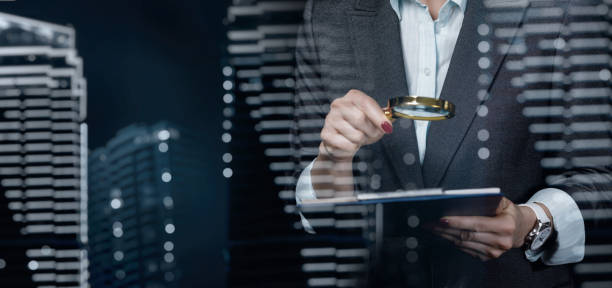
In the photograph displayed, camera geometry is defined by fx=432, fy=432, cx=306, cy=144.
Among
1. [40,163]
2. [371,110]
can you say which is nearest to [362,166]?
[371,110]

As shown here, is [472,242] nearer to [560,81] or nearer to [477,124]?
[477,124]

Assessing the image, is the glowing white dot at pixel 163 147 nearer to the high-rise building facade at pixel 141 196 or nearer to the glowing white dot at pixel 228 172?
the high-rise building facade at pixel 141 196

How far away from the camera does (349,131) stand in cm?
95

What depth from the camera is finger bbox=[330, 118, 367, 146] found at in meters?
0.95

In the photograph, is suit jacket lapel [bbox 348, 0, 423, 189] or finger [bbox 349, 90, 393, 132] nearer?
finger [bbox 349, 90, 393, 132]

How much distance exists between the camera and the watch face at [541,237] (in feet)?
3.12

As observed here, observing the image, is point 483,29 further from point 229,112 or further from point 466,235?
point 229,112

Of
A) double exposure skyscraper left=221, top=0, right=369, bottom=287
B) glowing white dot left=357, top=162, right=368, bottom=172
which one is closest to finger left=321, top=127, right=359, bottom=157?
glowing white dot left=357, top=162, right=368, bottom=172

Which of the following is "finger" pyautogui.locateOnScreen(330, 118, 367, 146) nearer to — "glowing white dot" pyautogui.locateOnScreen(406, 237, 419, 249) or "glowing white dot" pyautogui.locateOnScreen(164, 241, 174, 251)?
"glowing white dot" pyautogui.locateOnScreen(406, 237, 419, 249)

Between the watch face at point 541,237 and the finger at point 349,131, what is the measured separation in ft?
1.43

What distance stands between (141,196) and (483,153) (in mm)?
1704

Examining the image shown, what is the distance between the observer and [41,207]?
2.00 metres

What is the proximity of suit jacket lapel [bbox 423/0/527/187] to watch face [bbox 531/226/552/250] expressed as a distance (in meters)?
0.25

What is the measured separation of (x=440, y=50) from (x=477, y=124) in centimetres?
26
